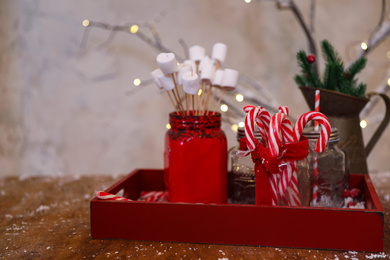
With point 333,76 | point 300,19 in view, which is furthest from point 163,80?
point 300,19

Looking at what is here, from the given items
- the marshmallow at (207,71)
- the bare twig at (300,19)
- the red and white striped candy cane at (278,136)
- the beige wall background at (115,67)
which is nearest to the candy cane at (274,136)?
the red and white striped candy cane at (278,136)

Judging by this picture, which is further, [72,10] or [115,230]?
[72,10]

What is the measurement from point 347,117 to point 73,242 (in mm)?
750

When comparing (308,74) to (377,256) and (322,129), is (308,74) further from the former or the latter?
(377,256)

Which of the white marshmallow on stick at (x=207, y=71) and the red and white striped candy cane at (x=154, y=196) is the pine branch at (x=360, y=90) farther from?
the red and white striped candy cane at (x=154, y=196)

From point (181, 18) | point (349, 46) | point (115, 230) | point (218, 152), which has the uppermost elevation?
point (181, 18)

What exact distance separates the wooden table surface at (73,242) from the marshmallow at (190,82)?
0.33 meters

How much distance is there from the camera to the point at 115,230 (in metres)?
0.77

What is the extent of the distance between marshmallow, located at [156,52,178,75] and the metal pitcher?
37 cm

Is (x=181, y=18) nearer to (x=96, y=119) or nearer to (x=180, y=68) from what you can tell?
(x=96, y=119)

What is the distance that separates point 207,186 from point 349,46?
101 centimetres

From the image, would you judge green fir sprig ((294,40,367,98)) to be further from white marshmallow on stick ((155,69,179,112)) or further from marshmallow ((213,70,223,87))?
white marshmallow on stick ((155,69,179,112))

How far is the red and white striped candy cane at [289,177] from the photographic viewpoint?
77 cm

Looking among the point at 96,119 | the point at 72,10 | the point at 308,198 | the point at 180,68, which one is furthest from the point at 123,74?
Answer: the point at 308,198
